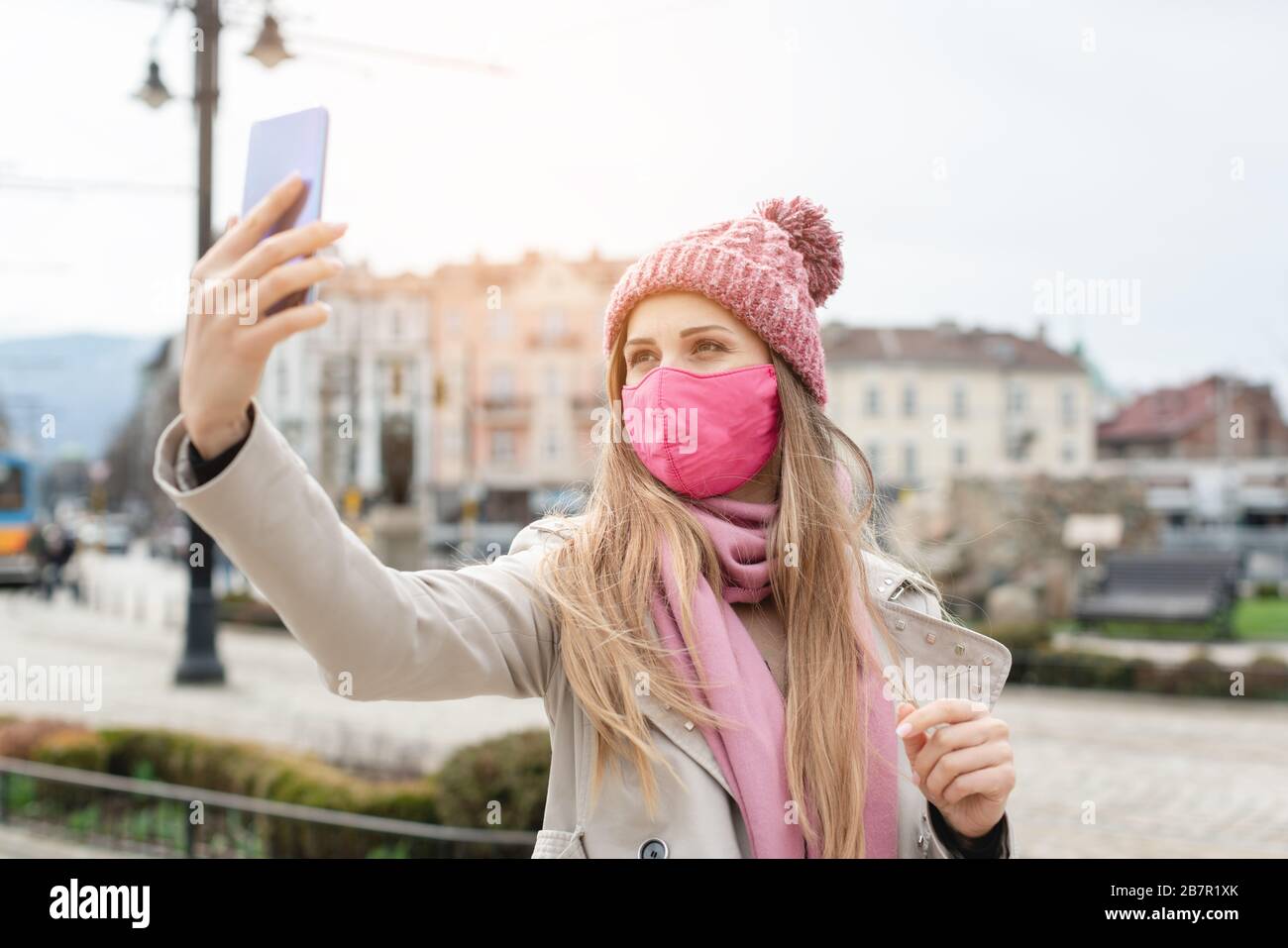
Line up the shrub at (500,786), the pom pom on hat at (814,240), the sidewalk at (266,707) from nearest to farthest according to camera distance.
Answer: the pom pom on hat at (814,240)
the shrub at (500,786)
the sidewalk at (266,707)

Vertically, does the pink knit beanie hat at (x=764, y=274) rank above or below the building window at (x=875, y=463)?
above

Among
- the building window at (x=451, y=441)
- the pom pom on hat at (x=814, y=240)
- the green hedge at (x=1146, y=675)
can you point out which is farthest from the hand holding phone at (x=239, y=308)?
the building window at (x=451, y=441)

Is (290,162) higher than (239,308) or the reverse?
higher

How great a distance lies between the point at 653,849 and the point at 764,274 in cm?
99

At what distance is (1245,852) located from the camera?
673cm

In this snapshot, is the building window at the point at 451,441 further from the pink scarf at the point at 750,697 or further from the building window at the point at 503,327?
the pink scarf at the point at 750,697

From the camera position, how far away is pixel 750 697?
1.85 meters

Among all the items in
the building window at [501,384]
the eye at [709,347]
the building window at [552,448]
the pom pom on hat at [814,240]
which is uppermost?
the building window at [501,384]

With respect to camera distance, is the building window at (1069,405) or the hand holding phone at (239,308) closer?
the hand holding phone at (239,308)

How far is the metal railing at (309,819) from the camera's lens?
211 inches

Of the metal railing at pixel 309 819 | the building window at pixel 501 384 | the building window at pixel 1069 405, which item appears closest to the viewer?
the metal railing at pixel 309 819

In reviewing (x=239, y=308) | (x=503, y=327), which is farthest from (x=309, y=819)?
(x=503, y=327)

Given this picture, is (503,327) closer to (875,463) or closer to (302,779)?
(875,463)

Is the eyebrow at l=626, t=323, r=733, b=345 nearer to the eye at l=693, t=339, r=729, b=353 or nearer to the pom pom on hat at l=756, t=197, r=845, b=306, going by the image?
the eye at l=693, t=339, r=729, b=353
